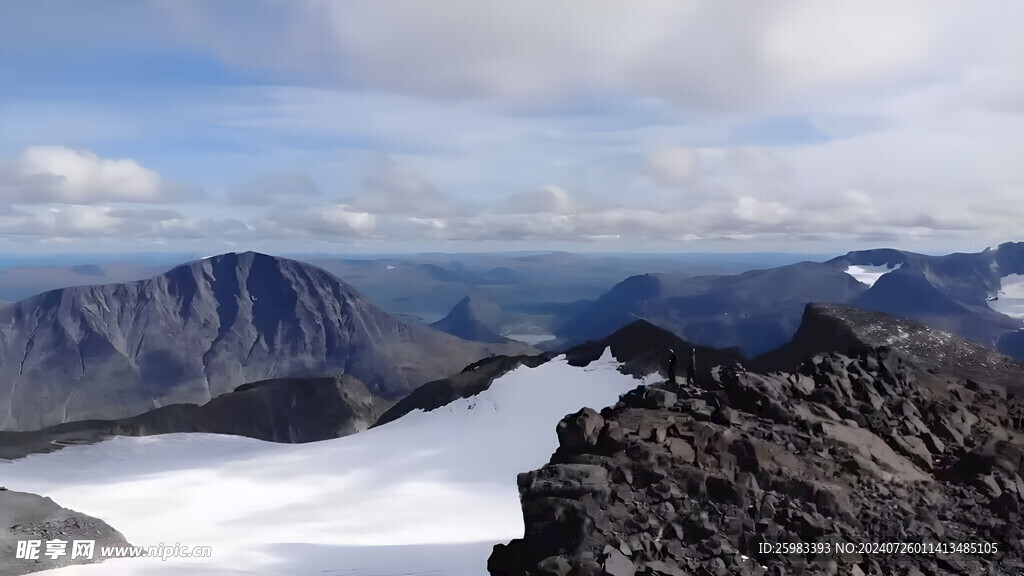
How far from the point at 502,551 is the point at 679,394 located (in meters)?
10.6

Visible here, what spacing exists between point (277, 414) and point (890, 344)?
76987 mm

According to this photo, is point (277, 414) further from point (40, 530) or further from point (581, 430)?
point (581, 430)

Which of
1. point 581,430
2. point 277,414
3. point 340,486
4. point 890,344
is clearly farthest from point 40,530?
point 277,414

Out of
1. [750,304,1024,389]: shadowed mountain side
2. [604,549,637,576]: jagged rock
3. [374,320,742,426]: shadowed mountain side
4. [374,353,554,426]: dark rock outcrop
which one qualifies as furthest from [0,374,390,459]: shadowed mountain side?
[604,549,637,576]: jagged rock

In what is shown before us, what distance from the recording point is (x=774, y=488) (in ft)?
76.2

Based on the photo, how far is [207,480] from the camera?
161 feet

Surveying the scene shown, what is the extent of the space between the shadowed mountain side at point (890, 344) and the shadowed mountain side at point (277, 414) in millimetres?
59259

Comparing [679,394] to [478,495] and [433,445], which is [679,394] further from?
[433,445]

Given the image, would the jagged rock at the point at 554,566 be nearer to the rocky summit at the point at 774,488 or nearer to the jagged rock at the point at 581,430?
the rocky summit at the point at 774,488

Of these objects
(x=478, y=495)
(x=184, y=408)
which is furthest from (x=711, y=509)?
(x=184, y=408)

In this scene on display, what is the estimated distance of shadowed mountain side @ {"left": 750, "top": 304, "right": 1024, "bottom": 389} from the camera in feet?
160

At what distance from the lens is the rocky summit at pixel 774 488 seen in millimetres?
20281

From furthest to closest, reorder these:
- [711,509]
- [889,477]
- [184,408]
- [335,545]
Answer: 1. [184,408]
2. [335,545]
3. [889,477]
4. [711,509]

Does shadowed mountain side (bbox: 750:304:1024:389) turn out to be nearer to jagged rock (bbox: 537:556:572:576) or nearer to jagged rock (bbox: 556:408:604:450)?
jagged rock (bbox: 556:408:604:450)
